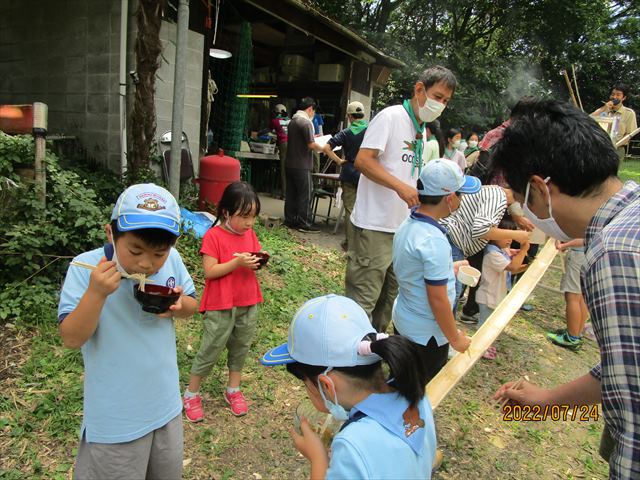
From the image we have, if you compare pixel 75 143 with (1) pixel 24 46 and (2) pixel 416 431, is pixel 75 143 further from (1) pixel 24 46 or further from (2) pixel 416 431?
(2) pixel 416 431

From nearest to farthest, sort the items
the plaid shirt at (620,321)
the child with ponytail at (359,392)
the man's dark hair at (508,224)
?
the plaid shirt at (620,321), the child with ponytail at (359,392), the man's dark hair at (508,224)

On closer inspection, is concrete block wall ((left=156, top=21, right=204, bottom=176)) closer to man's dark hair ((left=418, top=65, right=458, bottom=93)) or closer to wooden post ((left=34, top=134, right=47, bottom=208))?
wooden post ((left=34, top=134, right=47, bottom=208))

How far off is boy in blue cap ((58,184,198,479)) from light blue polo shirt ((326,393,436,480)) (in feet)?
2.78

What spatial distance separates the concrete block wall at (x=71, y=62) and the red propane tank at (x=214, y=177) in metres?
1.16

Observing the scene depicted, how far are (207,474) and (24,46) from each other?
6876mm

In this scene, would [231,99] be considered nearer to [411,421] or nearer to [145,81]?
[145,81]

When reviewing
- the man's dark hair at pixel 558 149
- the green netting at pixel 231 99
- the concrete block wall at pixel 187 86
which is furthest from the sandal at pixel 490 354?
the green netting at pixel 231 99

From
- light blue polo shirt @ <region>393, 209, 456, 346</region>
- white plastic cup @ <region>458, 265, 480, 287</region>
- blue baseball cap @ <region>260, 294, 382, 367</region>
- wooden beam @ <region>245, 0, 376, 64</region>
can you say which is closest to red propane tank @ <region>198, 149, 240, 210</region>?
wooden beam @ <region>245, 0, 376, 64</region>

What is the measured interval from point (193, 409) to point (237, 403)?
30cm

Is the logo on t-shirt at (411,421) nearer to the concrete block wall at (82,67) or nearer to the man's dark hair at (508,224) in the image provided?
the man's dark hair at (508,224)

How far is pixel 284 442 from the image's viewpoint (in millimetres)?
2807

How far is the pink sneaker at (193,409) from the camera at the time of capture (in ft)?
9.21

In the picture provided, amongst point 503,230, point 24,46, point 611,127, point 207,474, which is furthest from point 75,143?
point 611,127

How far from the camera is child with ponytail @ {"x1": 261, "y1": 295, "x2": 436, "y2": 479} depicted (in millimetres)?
1128
